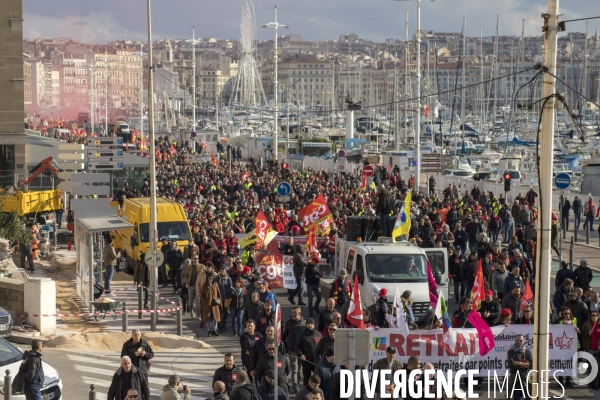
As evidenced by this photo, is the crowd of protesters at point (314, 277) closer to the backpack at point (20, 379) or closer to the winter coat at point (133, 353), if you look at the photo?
A: the winter coat at point (133, 353)

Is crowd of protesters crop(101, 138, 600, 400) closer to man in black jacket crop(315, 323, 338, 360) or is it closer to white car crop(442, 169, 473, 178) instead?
man in black jacket crop(315, 323, 338, 360)

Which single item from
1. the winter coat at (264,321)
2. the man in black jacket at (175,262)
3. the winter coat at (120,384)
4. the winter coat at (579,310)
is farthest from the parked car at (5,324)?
the winter coat at (579,310)

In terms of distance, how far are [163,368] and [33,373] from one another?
166 inches

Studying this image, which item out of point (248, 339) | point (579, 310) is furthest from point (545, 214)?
point (579, 310)

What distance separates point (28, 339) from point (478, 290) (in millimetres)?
7915

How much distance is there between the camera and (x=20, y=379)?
42.9ft

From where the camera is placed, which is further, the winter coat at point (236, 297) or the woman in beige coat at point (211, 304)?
the woman in beige coat at point (211, 304)

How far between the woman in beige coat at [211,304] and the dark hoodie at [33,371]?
21.8 ft

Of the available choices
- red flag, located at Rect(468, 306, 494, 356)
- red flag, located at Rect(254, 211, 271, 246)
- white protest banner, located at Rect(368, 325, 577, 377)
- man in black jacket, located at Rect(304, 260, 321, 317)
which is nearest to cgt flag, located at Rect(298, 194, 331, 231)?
red flag, located at Rect(254, 211, 271, 246)

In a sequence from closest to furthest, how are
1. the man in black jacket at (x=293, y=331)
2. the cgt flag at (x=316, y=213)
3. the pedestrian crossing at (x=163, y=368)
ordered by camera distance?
the man in black jacket at (x=293, y=331) → the pedestrian crossing at (x=163, y=368) → the cgt flag at (x=316, y=213)

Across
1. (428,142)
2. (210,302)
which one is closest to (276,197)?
(210,302)

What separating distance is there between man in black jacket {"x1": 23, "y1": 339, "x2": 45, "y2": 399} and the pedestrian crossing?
1.99 meters

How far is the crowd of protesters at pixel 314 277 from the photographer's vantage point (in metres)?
13.9

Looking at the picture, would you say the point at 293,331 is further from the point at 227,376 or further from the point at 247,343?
the point at 227,376
